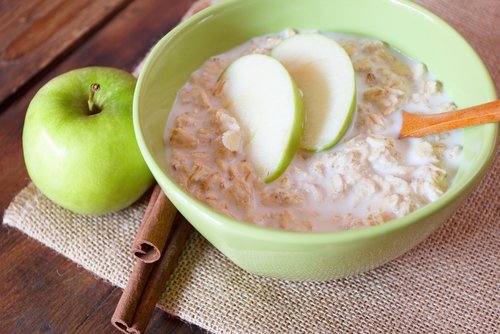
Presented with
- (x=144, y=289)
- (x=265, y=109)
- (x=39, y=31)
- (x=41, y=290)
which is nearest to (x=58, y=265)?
(x=41, y=290)

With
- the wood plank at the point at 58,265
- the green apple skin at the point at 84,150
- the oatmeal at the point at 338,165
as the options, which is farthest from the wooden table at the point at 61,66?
the oatmeal at the point at 338,165

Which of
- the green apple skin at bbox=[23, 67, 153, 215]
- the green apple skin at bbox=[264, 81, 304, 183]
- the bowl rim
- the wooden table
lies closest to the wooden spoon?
the bowl rim

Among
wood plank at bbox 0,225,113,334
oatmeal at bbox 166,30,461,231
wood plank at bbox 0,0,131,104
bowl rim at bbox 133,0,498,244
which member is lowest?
wood plank at bbox 0,225,113,334

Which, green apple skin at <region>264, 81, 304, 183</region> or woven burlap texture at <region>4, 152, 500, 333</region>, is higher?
green apple skin at <region>264, 81, 304, 183</region>

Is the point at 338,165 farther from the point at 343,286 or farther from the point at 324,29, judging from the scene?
the point at 324,29

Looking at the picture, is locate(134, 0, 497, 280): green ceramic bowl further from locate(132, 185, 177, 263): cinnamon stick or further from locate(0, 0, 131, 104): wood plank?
locate(0, 0, 131, 104): wood plank

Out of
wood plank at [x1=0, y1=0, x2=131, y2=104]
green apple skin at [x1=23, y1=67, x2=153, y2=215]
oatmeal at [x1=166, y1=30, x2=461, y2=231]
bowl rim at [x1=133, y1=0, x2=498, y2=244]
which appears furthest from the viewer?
wood plank at [x1=0, y1=0, x2=131, y2=104]

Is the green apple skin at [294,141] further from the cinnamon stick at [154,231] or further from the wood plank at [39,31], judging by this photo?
the wood plank at [39,31]

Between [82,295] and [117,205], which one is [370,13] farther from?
[82,295]
